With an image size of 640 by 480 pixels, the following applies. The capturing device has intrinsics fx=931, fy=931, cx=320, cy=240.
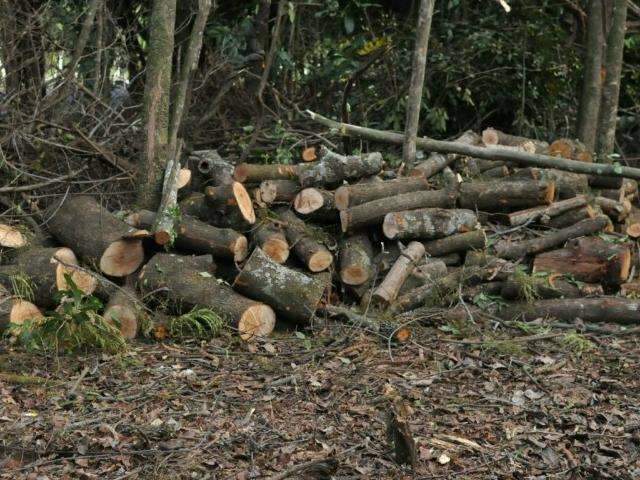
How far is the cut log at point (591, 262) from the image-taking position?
8.23m

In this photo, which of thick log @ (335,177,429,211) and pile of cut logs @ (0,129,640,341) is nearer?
pile of cut logs @ (0,129,640,341)

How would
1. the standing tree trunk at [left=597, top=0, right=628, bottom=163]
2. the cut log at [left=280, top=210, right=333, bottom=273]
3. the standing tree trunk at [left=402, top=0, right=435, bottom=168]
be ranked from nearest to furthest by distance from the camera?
the cut log at [left=280, top=210, right=333, bottom=273], the standing tree trunk at [left=402, top=0, right=435, bottom=168], the standing tree trunk at [left=597, top=0, right=628, bottom=163]

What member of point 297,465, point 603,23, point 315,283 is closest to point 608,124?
point 603,23

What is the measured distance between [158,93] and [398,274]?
2.96 metres

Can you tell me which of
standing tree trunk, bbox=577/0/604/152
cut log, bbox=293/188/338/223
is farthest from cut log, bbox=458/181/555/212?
standing tree trunk, bbox=577/0/604/152

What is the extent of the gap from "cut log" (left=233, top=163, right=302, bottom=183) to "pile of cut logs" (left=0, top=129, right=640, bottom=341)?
13mm

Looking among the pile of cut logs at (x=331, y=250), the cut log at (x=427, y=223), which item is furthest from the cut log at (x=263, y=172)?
the cut log at (x=427, y=223)

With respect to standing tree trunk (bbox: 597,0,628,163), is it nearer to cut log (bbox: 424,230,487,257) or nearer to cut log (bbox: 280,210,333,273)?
cut log (bbox: 424,230,487,257)

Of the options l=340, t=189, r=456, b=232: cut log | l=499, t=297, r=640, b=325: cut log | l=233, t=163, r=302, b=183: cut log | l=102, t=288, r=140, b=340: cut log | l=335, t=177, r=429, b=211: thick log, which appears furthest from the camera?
l=233, t=163, r=302, b=183: cut log

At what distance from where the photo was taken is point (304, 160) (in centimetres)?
1004

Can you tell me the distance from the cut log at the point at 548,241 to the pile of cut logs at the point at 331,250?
0.02 metres

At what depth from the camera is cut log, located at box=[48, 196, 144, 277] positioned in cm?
777

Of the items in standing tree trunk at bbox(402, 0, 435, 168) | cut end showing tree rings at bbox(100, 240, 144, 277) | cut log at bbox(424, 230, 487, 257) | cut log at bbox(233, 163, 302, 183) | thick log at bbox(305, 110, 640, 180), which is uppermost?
standing tree trunk at bbox(402, 0, 435, 168)

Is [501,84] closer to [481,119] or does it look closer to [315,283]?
[481,119]
